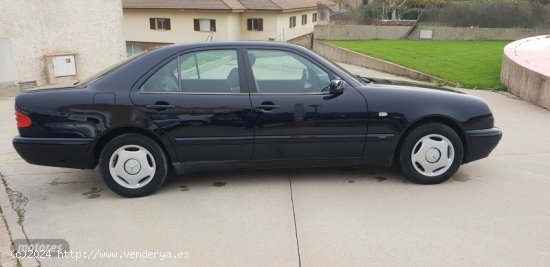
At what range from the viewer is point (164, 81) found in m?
4.28

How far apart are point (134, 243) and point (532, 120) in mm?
6665

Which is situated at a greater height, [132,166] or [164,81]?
[164,81]

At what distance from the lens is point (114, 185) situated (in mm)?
4312

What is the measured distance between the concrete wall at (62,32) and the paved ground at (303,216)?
703 centimetres

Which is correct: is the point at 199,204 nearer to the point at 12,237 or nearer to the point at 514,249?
the point at 12,237

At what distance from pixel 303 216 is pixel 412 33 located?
94.9ft

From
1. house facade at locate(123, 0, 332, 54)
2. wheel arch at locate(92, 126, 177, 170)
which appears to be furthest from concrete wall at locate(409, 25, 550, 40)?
wheel arch at locate(92, 126, 177, 170)

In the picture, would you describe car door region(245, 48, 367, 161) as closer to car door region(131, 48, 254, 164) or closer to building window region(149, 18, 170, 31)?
car door region(131, 48, 254, 164)

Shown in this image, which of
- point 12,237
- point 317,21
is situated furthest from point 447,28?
point 12,237

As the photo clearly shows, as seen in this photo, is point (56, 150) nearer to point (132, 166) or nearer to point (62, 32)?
point (132, 166)

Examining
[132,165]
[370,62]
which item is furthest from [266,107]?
[370,62]

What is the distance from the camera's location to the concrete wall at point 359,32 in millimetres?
Answer: 31219

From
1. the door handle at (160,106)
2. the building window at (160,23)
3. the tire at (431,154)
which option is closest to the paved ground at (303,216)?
the tire at (431,154)

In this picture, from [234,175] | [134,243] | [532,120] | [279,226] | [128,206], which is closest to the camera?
[134,243]
